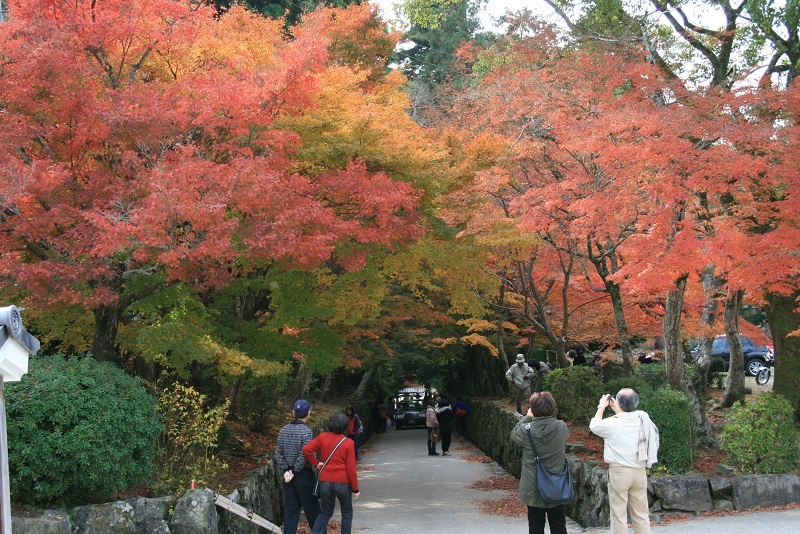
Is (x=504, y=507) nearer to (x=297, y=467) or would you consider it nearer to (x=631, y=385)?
(x=631, y=385)

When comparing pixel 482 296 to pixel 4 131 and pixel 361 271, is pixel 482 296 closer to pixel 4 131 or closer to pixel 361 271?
pixel 361 271

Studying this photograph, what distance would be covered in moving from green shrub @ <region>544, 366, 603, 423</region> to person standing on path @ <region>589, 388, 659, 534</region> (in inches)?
303

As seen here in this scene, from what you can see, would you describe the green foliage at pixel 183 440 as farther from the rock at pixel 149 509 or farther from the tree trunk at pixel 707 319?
the tree trunk at pixel 707 319

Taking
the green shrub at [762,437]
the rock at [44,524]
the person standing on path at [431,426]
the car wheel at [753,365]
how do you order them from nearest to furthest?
the rock at [44,524], the green shrub at [762,437], the person standing on path at [431,426], the car wheel at [753,365]

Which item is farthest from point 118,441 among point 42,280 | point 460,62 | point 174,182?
point 460,62

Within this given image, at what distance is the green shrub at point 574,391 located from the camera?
14.8 m

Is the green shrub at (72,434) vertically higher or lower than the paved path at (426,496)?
higher

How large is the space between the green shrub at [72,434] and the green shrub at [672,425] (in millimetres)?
6658

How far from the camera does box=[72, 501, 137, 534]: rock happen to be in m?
7.02

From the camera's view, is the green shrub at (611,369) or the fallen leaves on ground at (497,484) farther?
the green shrub at (611,369)

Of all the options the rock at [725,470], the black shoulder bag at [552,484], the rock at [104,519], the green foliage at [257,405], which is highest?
the green foliage at [257,405]

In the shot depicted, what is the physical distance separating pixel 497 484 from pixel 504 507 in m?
3.08

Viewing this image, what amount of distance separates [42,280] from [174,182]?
1827 millimetres

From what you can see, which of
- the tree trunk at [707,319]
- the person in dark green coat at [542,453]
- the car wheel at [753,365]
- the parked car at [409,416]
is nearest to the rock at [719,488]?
the person in dark green coat at [542,453]
